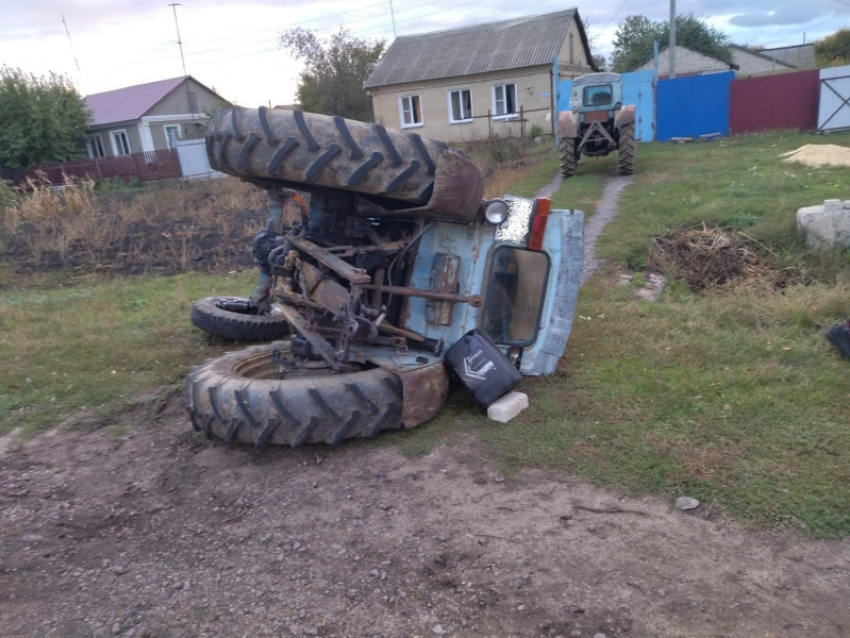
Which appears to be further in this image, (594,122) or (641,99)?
(641,99)

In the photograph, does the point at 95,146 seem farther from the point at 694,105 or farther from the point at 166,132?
the point at 694,105

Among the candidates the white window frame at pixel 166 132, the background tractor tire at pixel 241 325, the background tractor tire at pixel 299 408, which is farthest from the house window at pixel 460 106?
the background tractor tire at pixel 299 408

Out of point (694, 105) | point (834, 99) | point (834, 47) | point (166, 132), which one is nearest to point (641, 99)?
point (694, 105)

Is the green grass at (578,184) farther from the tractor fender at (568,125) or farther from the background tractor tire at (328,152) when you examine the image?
the background tractor tire at (328,152)

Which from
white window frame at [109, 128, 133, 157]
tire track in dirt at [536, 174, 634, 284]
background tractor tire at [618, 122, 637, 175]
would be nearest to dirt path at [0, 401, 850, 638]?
tire track in dirt at [536, 174, 634, 284]

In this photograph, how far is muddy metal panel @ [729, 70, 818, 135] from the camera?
2020cm

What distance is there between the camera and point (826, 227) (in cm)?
746

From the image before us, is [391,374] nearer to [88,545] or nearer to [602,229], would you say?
[88,545]

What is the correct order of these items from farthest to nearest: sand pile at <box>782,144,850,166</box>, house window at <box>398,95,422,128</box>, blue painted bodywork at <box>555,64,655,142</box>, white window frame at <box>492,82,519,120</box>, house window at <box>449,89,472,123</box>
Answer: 1. house window at <box>398,95,422,128</box>
2. house window at <box>449,89,472,123</box>
3. white window frame at <box>492,82,519,120</box>
4. blue painted bodywork at <box>555,64,655,142</box>
5. sand pile at <box>782,144,850,166</box>

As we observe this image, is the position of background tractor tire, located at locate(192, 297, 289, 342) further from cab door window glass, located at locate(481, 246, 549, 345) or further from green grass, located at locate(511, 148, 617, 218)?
green grass, located at locate(511, 148, 617, 218)

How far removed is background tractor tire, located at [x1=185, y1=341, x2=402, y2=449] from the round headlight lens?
1216 millimetres

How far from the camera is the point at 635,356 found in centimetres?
518

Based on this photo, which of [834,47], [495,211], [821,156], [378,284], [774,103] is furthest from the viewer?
[834,47]

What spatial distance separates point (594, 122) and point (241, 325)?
463 inches
